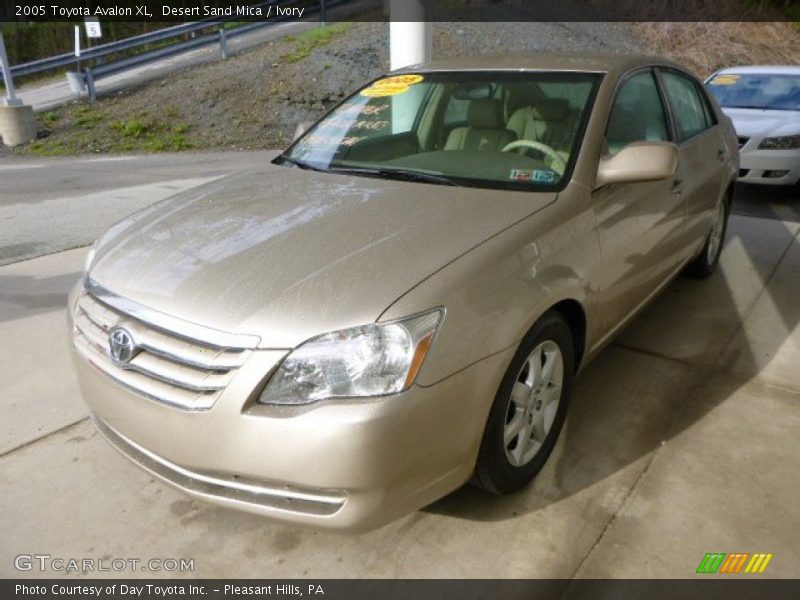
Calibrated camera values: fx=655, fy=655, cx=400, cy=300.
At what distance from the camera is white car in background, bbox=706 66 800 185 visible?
694 centimetres

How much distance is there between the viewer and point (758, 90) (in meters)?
8.13

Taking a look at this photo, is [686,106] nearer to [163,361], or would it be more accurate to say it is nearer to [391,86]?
[391,86]

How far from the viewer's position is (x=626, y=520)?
2.35m

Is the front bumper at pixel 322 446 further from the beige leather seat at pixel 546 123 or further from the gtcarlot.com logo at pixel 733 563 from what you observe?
the beige leather seat at pixel 546 123

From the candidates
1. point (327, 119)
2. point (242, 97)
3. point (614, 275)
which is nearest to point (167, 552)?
point (614, 275)

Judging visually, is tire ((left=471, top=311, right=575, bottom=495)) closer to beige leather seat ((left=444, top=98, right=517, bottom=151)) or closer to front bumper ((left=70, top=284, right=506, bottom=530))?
front bumper ((left=70, top=284, right=506, bottom=530))

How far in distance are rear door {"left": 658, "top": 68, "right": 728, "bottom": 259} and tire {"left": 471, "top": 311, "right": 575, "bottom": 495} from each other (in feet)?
4.78

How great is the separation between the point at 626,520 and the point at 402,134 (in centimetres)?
205

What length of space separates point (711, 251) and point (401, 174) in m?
2.73

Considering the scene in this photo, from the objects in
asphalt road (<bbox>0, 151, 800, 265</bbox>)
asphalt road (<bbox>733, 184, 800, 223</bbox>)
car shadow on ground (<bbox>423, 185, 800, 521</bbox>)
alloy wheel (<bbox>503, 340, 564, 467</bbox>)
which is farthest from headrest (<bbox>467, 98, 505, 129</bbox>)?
asphalt road (<bbox>733, 184, 800, 223</bbox>)

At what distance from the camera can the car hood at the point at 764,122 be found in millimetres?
7035

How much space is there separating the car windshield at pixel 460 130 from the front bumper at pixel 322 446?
1.05 metres

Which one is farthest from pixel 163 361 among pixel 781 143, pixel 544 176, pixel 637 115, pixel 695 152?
pixel 781 143

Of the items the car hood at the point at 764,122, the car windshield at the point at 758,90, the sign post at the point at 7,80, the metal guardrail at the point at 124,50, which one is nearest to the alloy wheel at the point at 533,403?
the car hood at the point at 764,122
